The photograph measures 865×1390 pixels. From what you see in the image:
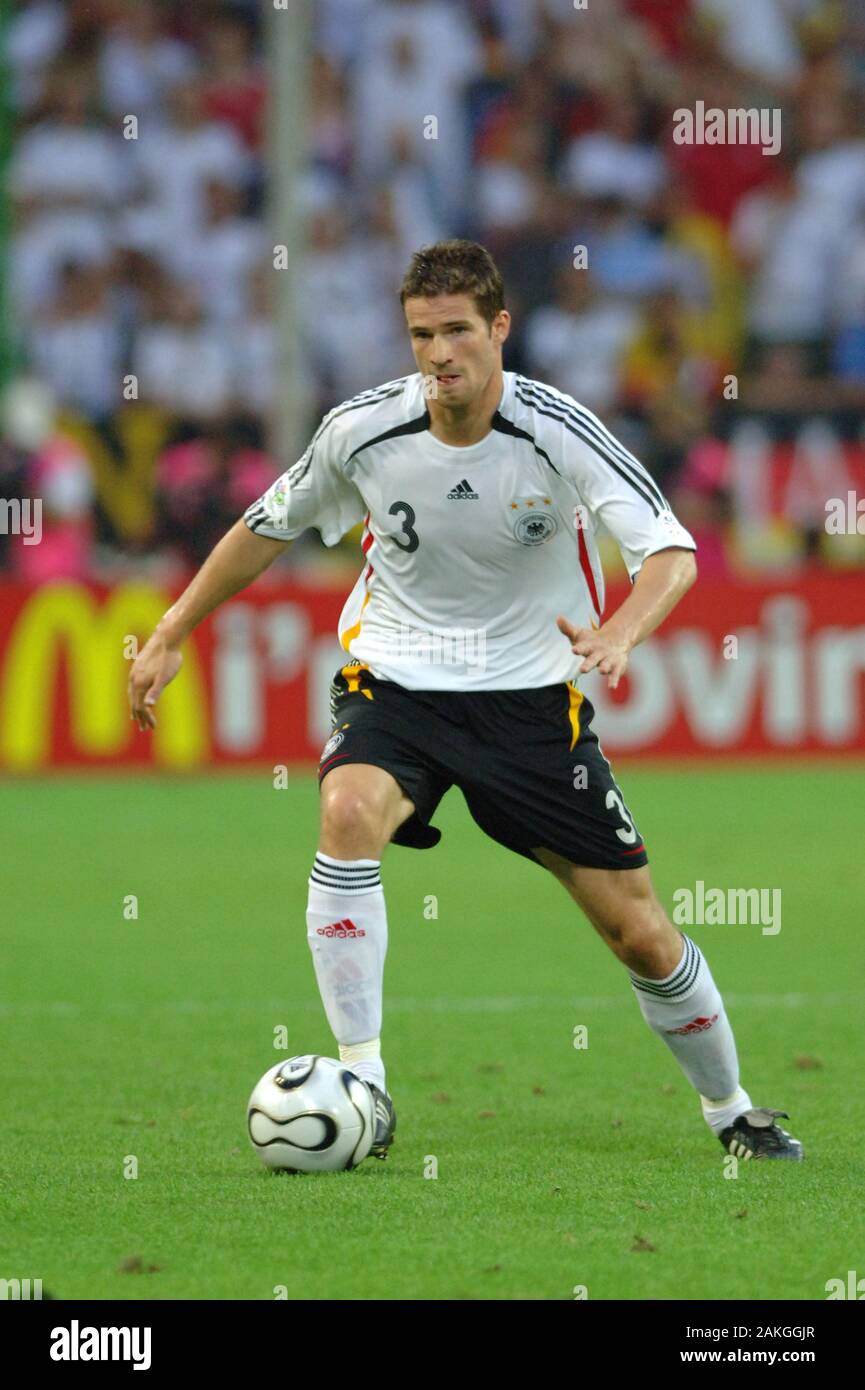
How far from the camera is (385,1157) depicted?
213 inches

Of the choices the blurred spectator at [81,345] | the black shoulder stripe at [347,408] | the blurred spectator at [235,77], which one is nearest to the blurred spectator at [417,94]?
the blurred spectator at [235,77]

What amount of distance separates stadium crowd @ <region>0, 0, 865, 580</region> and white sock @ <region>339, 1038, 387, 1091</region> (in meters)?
10.00

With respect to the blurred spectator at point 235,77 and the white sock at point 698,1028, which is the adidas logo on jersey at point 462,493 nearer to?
the white sock at point 698,1028

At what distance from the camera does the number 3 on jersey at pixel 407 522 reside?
18.5ft

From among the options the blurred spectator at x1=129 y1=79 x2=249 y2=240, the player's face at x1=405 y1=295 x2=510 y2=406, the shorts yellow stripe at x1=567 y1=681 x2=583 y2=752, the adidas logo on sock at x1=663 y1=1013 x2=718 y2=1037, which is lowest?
the adidas logo on sock at x1=663 y1=1013 x2=718 y2=1037

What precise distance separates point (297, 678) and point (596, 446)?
347 inches

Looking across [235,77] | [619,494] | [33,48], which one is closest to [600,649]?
[619,494]

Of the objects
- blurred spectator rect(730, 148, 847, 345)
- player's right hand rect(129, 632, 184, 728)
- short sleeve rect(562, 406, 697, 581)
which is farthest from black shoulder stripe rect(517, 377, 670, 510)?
blurred spectator rect(730, 148, 847, 345)

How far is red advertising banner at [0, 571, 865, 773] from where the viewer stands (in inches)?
A: 552

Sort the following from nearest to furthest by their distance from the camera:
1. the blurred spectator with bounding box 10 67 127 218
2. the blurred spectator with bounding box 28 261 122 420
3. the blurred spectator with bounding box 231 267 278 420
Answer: the blurred spectator with bounding box 28 261 122 420 < the blurred spectator with bounding box 231 267 278 420 < the blurred spectator with bounding box 10 67 127 218

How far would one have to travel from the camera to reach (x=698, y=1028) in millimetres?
5535

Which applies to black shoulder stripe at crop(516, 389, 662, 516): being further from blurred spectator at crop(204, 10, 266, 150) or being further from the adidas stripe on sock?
blurred spectator at crop(204, 10, 266, 150)

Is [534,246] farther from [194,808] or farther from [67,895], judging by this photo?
[67,895]

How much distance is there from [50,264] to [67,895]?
336 inches
